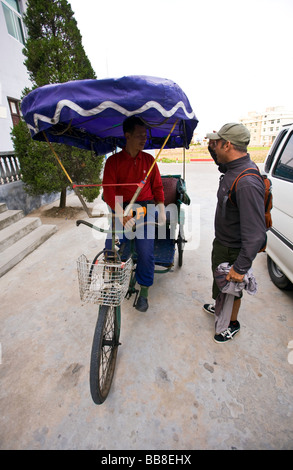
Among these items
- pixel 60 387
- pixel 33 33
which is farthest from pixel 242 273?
pixel 33 33

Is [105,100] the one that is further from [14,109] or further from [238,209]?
[14,109]

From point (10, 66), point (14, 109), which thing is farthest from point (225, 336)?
point (10, 66)

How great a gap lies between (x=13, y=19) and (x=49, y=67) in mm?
5496

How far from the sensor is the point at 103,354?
192 centimetres

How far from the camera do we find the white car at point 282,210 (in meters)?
2.64

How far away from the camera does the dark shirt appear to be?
164 centimetres

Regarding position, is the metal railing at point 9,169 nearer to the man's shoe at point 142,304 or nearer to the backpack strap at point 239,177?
the man's shoe at point 142,304

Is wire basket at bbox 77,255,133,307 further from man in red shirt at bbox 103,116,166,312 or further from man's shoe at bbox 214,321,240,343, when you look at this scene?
man's shoe at bbox 214,321,240,343

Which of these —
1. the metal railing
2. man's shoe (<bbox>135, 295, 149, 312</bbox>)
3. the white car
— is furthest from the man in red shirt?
the metal railing

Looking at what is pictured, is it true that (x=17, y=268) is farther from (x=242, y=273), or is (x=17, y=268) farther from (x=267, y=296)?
(x=267, y=296)

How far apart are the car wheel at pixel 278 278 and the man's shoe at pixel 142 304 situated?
193 centimetres

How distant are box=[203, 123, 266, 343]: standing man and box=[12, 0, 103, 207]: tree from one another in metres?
4.79
